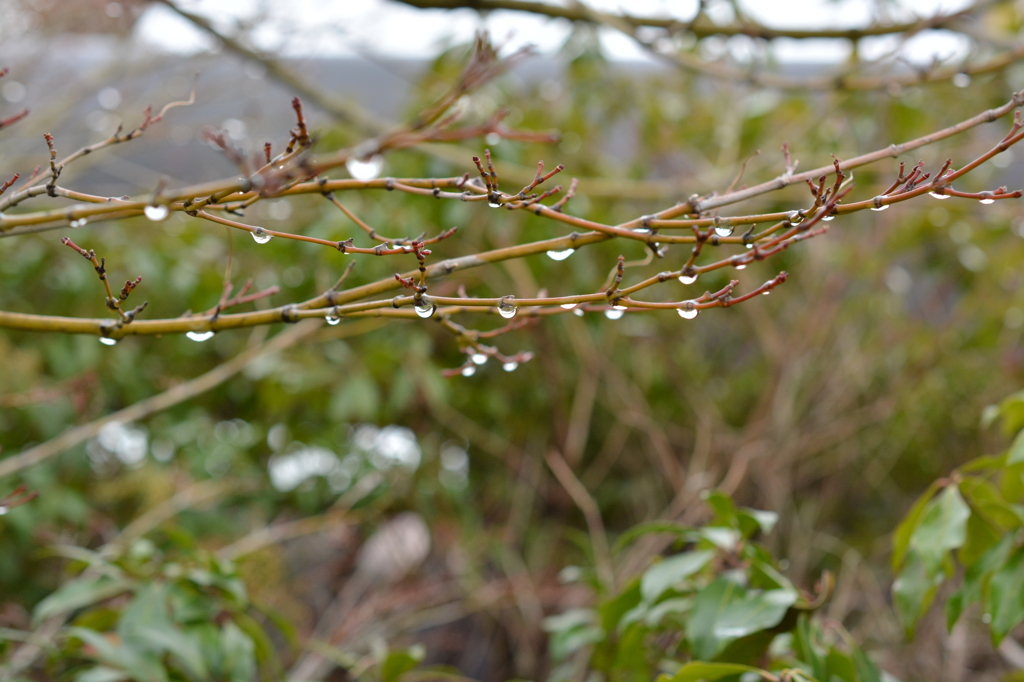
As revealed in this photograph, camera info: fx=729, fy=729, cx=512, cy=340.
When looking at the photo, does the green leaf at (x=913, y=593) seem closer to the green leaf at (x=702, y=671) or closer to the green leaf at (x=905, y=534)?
the green leaf at (x=905, y=534)

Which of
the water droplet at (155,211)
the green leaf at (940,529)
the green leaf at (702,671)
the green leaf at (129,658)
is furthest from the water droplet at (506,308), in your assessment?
the green leaf at (129,658)

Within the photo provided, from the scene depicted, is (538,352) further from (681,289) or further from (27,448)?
(27,448)

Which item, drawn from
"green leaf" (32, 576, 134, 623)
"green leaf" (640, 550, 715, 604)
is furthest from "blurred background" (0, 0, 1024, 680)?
"green leaf" (640, 550, 715, 604)

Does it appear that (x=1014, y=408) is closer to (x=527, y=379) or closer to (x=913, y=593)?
(x=913, y=593)

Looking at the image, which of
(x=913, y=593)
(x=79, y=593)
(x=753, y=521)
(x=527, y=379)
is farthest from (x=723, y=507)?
(x=527, y=379)

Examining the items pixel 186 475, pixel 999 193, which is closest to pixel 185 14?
pixel 186 475

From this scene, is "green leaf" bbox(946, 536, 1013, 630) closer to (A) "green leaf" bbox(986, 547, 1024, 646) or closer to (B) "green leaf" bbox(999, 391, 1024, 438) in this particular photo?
(A) "green leaf" bbox(986, 547, 1024, 646)
